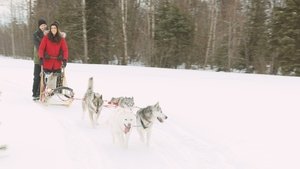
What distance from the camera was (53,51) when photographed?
821cm

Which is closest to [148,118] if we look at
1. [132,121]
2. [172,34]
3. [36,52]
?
[132,121]

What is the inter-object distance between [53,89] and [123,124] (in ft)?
12.0

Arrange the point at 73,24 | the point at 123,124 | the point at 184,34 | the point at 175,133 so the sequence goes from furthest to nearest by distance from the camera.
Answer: the point at 184,34 → the point at 73,24 → the point at 175,133 → the point at 123,124

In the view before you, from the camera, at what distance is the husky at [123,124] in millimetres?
5031

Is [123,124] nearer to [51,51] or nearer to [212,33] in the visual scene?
[51,51]

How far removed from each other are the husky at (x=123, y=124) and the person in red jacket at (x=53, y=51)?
11.4 ft

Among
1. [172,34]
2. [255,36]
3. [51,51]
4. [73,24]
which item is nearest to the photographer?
[51,51]

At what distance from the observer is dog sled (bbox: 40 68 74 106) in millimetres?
8273

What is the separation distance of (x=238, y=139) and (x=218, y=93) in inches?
156

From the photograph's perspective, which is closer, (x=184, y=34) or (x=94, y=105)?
(x=94, y=105)

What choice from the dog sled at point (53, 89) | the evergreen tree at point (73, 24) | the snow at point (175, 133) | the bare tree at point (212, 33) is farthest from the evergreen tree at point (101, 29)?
the dog sled at point (53, 89)

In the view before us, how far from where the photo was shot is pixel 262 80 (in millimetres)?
12562

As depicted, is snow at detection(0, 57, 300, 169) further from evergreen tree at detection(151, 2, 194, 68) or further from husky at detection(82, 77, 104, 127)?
evergreen tree at detection(151, 2, 194, 68)

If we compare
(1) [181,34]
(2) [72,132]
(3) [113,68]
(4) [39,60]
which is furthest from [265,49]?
(2) [72,132]
